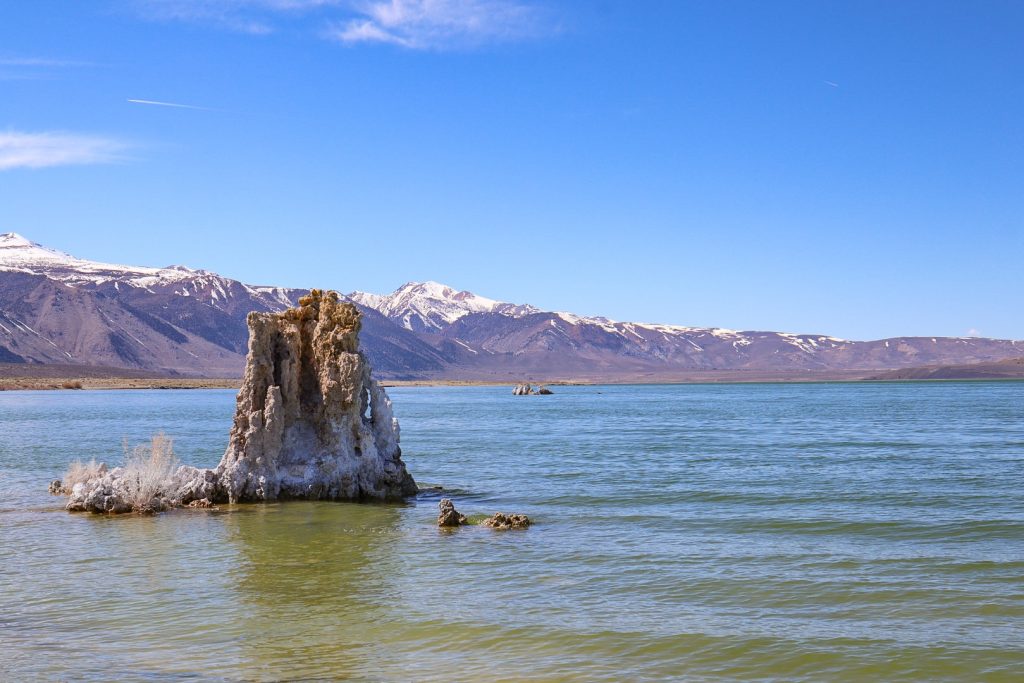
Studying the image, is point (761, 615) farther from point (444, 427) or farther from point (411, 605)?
point (444, 427)

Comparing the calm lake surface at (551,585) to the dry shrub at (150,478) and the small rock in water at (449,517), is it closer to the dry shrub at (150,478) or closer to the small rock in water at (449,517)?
the small rock in water at (449,517)

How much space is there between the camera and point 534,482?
88.4 ft

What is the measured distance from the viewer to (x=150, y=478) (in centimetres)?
2136

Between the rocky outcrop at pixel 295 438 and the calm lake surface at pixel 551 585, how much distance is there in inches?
36.2

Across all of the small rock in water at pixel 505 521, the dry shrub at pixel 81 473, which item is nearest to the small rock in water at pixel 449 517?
the small rock in water at pixel 505 521

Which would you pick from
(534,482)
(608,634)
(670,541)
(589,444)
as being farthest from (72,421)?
(608,634)

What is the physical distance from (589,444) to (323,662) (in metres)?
32.1

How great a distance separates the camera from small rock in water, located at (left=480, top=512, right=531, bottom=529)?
18500 mm

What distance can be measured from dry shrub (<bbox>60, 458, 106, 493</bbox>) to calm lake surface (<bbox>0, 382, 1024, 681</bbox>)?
68 cm

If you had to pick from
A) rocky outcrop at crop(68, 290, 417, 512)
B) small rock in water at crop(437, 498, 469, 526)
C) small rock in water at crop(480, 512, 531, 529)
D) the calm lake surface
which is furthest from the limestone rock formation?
small rock in water at crop(480, 512, 531, 529)

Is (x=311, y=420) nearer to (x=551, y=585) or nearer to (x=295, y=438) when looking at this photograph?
(x=295, y=438)

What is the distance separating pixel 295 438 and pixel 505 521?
22.7 feet

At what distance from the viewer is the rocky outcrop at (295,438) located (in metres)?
21.7

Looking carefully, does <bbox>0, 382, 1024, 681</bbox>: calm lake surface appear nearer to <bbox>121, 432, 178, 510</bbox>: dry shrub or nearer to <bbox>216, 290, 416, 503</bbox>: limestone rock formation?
<bbox>121, 432, 178, 510</bbox>: dry shrub
